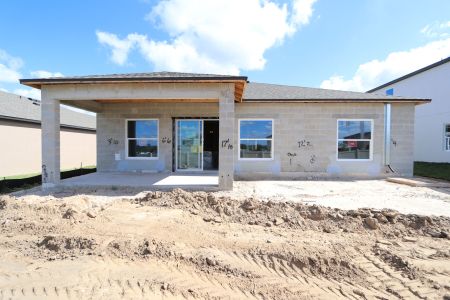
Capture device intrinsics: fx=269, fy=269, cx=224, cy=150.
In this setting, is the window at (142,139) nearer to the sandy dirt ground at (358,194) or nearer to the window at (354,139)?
the sandy dirt ground at (358,194)

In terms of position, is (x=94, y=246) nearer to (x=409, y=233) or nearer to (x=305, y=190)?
(x=409, y=233)

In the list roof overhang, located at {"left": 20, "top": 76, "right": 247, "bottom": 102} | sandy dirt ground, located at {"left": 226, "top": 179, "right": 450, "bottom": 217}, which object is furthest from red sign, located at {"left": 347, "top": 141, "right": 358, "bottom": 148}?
roof overhang, located at {"left": 20, "top": 76, "right": 247, "bottom": 102}

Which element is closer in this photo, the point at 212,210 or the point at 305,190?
the point at 212,210

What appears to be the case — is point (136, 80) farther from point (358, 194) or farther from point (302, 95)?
point (358, 194)

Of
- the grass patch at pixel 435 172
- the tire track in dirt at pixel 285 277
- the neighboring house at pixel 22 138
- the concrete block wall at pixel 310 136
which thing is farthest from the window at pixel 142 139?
the grass patch at pixel 435 172

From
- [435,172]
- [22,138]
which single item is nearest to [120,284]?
[22,138]

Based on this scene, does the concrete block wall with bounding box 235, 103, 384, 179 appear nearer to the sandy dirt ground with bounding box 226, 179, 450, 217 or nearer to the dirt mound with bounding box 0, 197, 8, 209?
the sandy dirt ground with bounding box 226, 179, 450, 217

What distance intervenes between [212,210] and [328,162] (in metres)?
7.67

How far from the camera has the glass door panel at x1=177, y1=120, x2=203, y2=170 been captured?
1277 centimetres

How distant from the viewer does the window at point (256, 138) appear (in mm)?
12102

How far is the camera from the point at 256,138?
12117mm

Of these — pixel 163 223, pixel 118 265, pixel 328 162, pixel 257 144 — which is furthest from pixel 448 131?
pixel 118 265

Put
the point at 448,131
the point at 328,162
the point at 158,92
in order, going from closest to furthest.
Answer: the point at 158,92 → the point at 328,162 → the point at 448,131

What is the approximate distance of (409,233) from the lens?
16.3 feet
